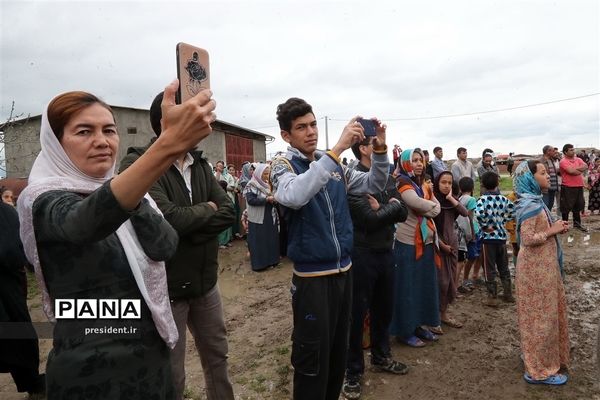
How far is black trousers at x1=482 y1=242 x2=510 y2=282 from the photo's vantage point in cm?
491

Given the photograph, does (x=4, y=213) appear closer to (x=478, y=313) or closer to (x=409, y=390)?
(x=409, y=390)

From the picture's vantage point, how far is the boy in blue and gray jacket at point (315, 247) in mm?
2291

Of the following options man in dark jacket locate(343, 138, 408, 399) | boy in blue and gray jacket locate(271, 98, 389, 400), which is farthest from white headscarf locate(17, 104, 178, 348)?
man in dark jacket locate(343, 138, 408, 399)

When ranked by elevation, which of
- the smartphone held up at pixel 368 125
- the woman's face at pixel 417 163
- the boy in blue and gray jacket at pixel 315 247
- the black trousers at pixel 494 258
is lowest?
the black trousers at pixel 494 258

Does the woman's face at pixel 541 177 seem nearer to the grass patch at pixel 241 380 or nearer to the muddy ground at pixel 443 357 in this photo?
the muddy ground at pixel 443 357

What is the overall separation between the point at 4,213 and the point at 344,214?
2893mm

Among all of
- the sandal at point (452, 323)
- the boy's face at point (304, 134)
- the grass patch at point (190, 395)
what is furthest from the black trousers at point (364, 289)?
the sandal at point (452, 323)

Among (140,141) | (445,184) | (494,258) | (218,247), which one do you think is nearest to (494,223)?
(494,258)

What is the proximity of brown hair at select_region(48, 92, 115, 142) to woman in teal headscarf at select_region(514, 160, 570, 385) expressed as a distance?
330cm

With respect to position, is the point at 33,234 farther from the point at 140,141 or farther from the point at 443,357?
the point at 140,141

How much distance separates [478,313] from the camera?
4.75m

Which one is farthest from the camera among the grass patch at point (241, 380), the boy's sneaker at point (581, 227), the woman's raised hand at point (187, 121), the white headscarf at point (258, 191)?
the boy's sneaker at point (581, 227)

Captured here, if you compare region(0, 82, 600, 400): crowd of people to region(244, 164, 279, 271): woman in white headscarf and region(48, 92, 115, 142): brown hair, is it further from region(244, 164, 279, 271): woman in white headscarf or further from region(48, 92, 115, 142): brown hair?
region(244, 164, 279, 271): woman in white headscarf

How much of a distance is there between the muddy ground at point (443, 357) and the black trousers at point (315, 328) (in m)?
0.88
